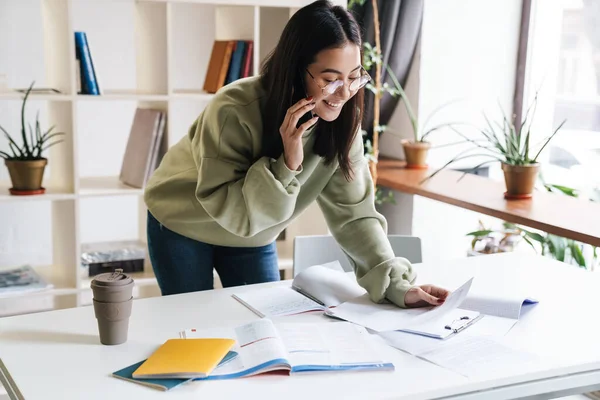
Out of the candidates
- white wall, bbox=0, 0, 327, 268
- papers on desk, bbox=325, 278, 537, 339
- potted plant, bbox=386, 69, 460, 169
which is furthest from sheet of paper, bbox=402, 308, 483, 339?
potted plant, bbox=386, 69, 460, 169

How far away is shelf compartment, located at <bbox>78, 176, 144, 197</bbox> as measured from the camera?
3012 mm

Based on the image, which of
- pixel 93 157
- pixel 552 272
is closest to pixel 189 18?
pixel 93 157

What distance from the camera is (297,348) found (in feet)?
5.22

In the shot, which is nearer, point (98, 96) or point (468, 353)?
point (468, 353)

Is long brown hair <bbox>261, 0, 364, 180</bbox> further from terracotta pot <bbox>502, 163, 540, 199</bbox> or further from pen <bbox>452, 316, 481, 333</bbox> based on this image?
terracotta pot <bbox>502, 163, 540, 199</bbox>

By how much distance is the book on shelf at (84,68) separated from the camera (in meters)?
2.90

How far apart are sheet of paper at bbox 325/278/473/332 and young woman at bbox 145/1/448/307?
0.10 feet

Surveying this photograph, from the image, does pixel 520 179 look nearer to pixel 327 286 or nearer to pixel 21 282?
pixel 327 286

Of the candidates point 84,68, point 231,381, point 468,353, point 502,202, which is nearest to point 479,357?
point 468,353

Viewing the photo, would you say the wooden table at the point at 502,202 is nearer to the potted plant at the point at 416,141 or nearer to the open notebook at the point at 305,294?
the potted plant at the point at 416,141

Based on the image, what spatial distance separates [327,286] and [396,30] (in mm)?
2138

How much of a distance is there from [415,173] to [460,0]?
3.00 ft

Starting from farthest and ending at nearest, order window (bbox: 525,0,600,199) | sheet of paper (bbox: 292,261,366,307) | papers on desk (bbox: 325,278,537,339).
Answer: window (bbox: 525,0,600,199) → sheet of paper (bbox: 292,261,366,307) → papers on desk (bbox: 325,278,537,339)

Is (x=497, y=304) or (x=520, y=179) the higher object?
(x=520, y=179)
